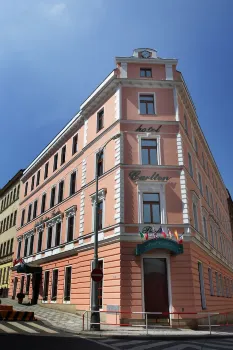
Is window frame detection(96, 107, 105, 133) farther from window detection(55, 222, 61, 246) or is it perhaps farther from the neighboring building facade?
the neighboring building facade

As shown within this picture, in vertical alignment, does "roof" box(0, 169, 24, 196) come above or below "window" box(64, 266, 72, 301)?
above

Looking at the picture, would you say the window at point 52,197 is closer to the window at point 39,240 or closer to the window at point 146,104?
the window at point 39,240

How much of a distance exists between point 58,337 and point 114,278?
18.9ft

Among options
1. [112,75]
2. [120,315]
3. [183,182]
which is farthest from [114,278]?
[112,75]

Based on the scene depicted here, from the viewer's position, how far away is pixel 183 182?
62.2 ft

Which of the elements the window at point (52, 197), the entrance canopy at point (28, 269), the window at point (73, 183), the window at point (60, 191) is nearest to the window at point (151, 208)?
the window at point (73, 183)

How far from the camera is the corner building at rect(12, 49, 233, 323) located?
16828mm

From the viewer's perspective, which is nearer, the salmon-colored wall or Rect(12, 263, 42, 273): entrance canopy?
the salmon-colored wall

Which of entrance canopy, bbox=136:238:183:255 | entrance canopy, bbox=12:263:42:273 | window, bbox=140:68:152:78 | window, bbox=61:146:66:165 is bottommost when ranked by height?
entrance canopy, bbox=12:263:42:273

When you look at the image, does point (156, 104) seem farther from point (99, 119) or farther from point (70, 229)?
point (70, 229)

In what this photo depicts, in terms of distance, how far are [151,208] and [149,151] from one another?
395cm

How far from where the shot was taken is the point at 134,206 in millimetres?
18391

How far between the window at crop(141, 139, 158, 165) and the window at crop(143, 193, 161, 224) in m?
2.32

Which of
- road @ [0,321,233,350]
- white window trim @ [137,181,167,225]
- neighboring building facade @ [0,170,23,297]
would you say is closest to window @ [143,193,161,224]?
white window trim @ [137,181,167,225]
